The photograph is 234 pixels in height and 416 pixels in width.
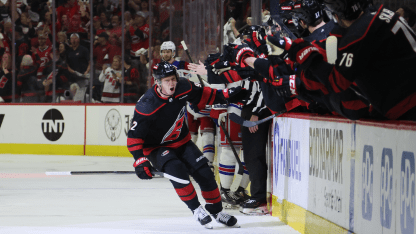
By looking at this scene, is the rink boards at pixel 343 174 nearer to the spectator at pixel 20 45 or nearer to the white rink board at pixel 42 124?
the white rink board at pixel 42 124

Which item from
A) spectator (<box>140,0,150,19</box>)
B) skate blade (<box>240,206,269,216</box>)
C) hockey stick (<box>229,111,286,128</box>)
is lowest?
skate blade (<box>240,206,269,216</box>)

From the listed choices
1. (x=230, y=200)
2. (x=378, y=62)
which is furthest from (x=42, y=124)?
(x=378, y=62)

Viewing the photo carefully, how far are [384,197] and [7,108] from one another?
9.35m

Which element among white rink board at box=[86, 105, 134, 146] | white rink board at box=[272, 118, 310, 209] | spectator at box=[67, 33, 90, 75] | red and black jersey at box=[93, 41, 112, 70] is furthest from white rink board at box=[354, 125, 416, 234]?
spectator at box=[67, 33, 90, 75]

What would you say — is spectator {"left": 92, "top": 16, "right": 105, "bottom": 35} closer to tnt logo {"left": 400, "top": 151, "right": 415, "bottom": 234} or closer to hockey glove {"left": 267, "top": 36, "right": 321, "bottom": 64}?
hockey glove {"left": 267, "top": 36, "right": 321, "bottom": 64}

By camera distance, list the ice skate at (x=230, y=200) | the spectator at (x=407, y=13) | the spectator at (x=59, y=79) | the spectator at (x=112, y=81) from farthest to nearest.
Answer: the spectator at (x=59, y=79)
the spectator at (x=112, y=81)
the ice skate at (x=230, y=200)
the spectator at (x=407, y=13)

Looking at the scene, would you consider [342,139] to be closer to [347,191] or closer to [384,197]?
[347,191]

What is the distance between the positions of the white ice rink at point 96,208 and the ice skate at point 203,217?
0.05 meters

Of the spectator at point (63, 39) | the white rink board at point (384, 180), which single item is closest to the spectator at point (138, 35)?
the spectator at point (63, 39)

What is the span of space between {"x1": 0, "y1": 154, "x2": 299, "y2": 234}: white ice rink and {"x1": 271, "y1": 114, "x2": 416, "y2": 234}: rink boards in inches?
13.1

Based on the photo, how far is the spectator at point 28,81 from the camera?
11.5 m

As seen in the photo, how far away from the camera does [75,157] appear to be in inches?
385

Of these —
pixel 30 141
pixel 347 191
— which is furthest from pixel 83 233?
pixel 30 141

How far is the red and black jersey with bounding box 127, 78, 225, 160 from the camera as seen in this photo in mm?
3902
